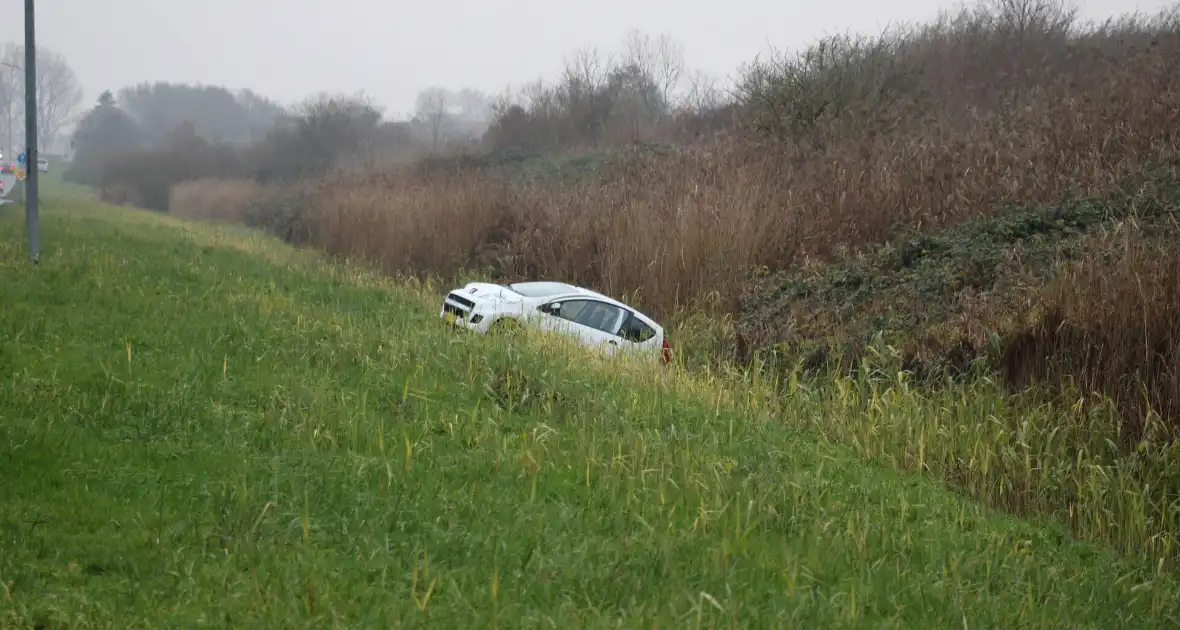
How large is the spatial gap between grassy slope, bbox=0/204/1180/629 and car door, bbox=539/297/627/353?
4298 mm

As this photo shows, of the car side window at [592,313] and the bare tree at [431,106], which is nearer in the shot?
the car side window at [592,313]

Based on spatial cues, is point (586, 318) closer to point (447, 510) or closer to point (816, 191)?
point (816, 191)

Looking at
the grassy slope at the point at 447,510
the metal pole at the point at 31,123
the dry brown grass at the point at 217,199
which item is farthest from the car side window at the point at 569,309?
the dry brown grass at the point at 217,199

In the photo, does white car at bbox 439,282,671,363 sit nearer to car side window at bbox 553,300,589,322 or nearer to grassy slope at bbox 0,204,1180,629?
car side window at bbox 553,300,589,322

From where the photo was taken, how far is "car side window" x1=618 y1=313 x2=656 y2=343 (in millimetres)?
13602

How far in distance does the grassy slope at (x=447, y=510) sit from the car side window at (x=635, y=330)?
4.58 meters

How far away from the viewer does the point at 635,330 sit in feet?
45.4

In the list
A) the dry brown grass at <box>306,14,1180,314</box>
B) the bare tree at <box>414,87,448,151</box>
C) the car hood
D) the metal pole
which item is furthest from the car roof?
the bare tree at <box>414,87,448,151</box>

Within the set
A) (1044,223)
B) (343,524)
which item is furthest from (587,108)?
(343,524)

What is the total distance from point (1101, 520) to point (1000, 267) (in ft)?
23.1

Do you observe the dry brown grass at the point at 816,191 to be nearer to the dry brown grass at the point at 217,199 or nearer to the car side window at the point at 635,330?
the car side window at the point at 635,330

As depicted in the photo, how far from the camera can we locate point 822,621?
4203 millimetres

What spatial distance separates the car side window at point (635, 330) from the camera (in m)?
13.6

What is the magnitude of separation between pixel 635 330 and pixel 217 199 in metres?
39.8
